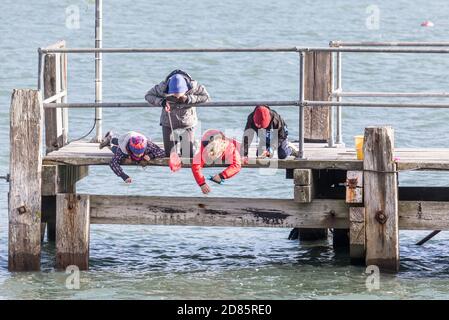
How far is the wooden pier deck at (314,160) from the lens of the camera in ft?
47.6

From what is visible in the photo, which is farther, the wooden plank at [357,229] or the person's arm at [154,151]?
the person's arm at [154,151]

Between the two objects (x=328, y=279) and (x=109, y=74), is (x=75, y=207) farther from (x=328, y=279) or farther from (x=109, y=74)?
(x=109, y=74)

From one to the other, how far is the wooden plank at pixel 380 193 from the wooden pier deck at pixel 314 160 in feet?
0.75

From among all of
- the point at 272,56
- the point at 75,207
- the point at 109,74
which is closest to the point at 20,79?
the point at 109,74

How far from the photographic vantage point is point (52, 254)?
53.1ft

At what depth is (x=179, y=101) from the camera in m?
14.4

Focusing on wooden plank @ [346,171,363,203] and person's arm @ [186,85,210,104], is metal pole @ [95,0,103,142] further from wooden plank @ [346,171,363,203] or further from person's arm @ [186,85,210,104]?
wooden plank @ [346,171,363,203]

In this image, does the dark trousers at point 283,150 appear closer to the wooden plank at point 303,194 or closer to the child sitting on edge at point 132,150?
the wooden plank at point 303,194

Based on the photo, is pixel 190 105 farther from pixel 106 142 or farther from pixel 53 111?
pixel 53 111

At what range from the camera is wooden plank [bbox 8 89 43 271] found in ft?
47.3

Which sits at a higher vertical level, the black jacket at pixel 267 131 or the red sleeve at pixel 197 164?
the black jacket at pixel 267 131

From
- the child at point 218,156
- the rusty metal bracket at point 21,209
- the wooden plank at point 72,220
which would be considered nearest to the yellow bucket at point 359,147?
the child at point 218,156

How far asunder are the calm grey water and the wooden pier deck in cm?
118

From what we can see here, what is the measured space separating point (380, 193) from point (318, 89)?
7.13 feet
